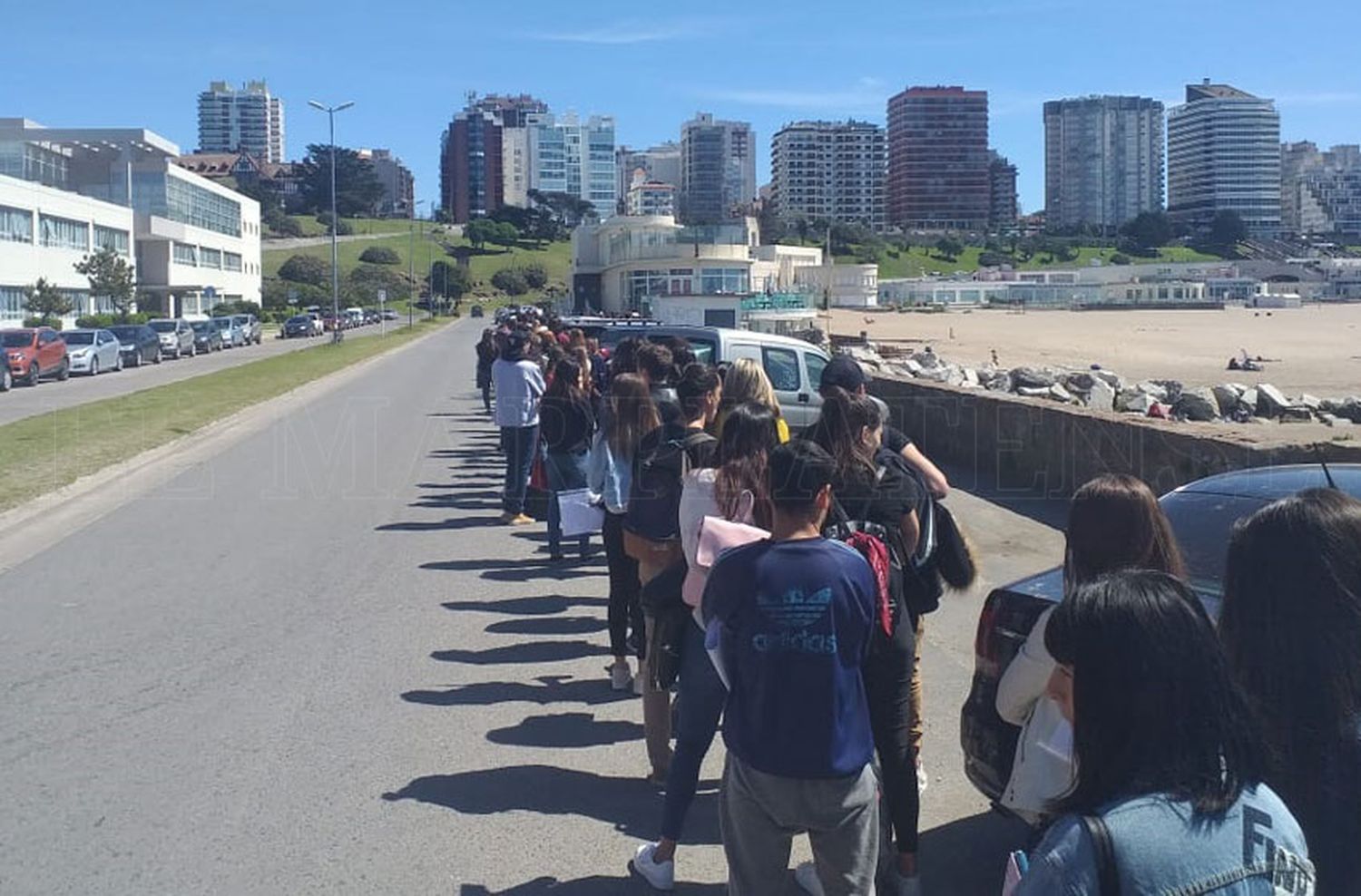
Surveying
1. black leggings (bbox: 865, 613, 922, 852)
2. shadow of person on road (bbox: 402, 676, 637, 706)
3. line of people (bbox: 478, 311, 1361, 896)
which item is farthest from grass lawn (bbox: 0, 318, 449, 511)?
black leggings (bbox: 865, 613, 922, 852)

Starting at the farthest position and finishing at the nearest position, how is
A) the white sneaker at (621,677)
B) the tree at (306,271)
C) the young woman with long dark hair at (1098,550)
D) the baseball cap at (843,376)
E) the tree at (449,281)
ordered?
the tree at (306,271), the tree at (449,281), the white sneaker at (621,677), the baseball cap at (843,376), the young woman with long dark hair at (1098,550)

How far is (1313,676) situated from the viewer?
2588 mm

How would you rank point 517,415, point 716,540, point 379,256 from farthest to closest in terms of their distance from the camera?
point 379,256, point 517,415, point 716,540

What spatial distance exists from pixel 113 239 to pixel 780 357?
73029 mm

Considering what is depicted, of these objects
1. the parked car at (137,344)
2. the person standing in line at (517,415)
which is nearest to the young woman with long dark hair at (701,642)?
the person standing in line at (517,415)

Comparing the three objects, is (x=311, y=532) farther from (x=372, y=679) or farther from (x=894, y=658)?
(x=894, y=658)

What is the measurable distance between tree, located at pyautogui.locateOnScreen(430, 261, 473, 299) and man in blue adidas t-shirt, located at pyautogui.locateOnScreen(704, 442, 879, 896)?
126m

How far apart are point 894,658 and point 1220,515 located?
1.47 m

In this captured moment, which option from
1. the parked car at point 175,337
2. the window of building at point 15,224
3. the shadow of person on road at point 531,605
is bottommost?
the shadow of person on road at point 531,605

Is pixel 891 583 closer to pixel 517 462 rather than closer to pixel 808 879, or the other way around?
pixel 808 879

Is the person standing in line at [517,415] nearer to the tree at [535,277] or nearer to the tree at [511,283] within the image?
the tree at [511,283]

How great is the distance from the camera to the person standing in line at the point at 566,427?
35.6 ft

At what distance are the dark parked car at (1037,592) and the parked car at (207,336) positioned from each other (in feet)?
187

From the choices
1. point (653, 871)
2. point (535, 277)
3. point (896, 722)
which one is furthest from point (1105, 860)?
point (535, 277)
